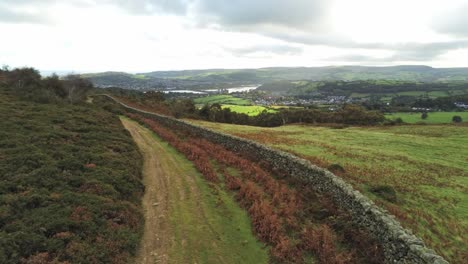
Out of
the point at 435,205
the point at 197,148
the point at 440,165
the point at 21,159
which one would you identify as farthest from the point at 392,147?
the point at 21,159

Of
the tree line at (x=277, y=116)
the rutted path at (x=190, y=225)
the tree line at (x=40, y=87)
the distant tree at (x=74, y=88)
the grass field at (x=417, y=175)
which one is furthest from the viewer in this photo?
the tree line at (x=277, y=116)

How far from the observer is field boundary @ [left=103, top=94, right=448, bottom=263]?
10117mm

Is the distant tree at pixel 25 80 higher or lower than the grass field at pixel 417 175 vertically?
higher

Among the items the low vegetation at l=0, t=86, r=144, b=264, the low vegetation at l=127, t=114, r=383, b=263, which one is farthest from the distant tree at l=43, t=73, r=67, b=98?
the low vegetation at l=127, t=114, r=383, b=263

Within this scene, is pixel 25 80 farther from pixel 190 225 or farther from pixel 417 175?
pixel 417 175

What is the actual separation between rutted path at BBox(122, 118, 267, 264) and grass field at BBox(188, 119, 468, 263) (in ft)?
28.3

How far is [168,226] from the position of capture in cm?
1397

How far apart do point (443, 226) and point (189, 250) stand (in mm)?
13238

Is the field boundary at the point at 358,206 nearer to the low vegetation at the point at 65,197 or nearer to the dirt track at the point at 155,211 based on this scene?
the dirt track at the point at 155,211

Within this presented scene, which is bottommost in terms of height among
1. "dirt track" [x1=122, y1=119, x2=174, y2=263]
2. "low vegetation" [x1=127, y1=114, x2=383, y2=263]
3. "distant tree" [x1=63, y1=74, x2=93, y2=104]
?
"low vegetation" [x1=127, y1=114, x2=383, y2=263]

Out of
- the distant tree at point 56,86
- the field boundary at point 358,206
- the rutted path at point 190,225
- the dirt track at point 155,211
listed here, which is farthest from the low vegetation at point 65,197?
the distant tree at point 56,86

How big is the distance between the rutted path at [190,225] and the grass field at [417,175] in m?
8.62

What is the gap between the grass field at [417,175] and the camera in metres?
14.3

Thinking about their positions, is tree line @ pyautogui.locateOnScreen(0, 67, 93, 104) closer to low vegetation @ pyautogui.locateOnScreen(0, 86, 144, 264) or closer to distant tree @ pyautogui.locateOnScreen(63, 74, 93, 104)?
distant tree @ pyautogui.locateOnScreen(63, 74, 93, 104)
